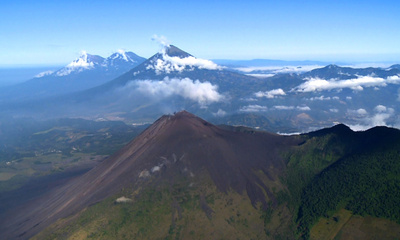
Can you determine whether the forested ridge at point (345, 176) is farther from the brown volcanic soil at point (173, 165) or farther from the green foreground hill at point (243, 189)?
the brown volcanic soil at point (173, 165)

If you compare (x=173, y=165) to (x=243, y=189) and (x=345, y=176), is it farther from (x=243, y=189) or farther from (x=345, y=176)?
(x=345, y=176)

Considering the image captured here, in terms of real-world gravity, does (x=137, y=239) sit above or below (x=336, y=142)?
below

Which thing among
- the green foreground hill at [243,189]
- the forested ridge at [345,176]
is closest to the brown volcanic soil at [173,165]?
the green foreground hill at [243,189]

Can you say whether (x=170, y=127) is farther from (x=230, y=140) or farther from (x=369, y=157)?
(x=369, y=157)

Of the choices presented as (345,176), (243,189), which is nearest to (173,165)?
(243,189)

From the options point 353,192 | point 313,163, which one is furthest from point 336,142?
point 353,192

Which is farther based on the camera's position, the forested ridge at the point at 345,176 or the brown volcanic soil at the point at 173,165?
the brown volcanic soil at the point at 173,165

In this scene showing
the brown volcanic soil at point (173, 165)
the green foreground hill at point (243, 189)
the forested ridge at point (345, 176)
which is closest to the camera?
the green foreground hill at point (243, 189)

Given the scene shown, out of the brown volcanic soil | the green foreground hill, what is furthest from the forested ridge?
the brown volcanic soil
